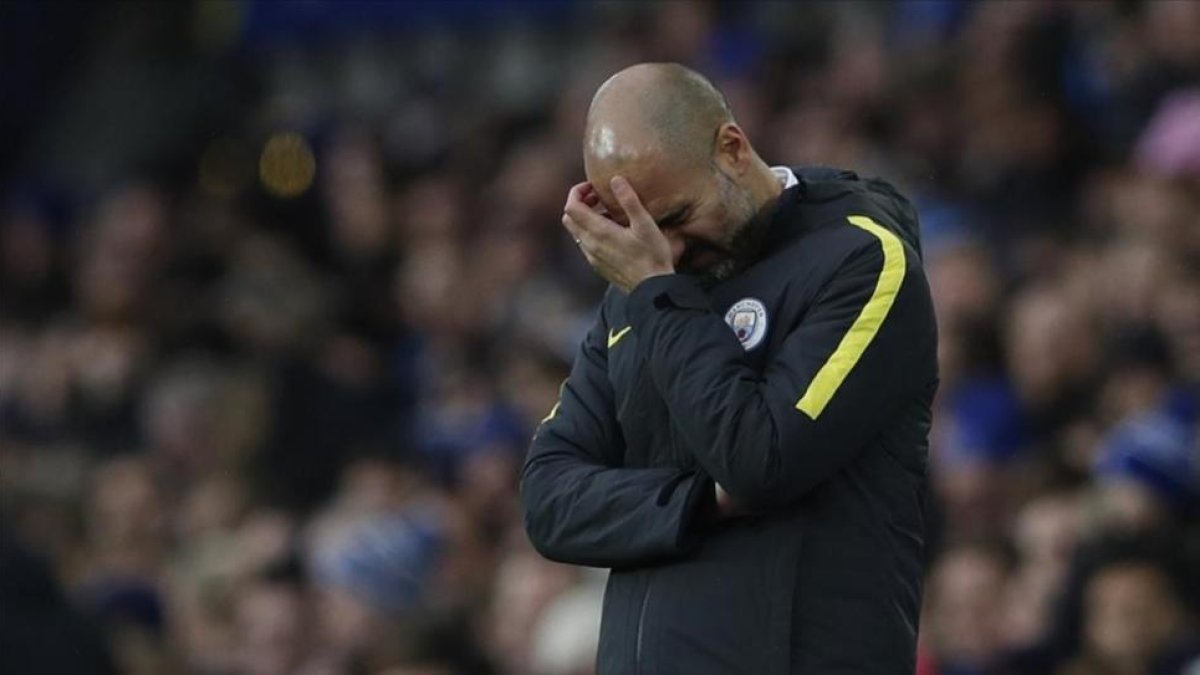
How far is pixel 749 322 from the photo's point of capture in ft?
12.1

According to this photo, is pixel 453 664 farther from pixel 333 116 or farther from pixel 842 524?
pixel 333 116

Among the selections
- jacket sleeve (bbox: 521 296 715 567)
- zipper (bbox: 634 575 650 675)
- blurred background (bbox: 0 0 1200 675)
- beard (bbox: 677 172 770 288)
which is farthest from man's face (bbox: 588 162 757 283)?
blurred background (bbox: 0 0 1200 675)

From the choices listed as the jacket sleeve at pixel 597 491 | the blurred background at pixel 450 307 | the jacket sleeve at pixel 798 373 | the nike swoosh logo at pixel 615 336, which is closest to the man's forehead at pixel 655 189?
the jacket sleeve at pixel 798 373

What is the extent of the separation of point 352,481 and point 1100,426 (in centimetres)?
308

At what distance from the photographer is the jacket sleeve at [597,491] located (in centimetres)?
365

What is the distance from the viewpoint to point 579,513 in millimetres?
3742

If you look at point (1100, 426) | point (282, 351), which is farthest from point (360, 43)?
point (1100, 426)

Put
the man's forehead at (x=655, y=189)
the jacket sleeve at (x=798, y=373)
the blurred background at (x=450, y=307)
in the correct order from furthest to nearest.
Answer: the blurred background at (x=450, y=307), the man's forehead at (x=655, y=189), the jacket sleeve at (x=798, y=373)

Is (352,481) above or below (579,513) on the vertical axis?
below

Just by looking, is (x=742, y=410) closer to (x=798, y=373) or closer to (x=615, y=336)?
(x=798, y=373)

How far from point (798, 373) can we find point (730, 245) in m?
0.26

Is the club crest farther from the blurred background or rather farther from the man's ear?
the blurred background

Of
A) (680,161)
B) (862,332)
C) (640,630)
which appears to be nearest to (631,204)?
(680,161)

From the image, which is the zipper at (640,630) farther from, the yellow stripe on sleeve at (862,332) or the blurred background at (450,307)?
the blurred background at (450,307)
